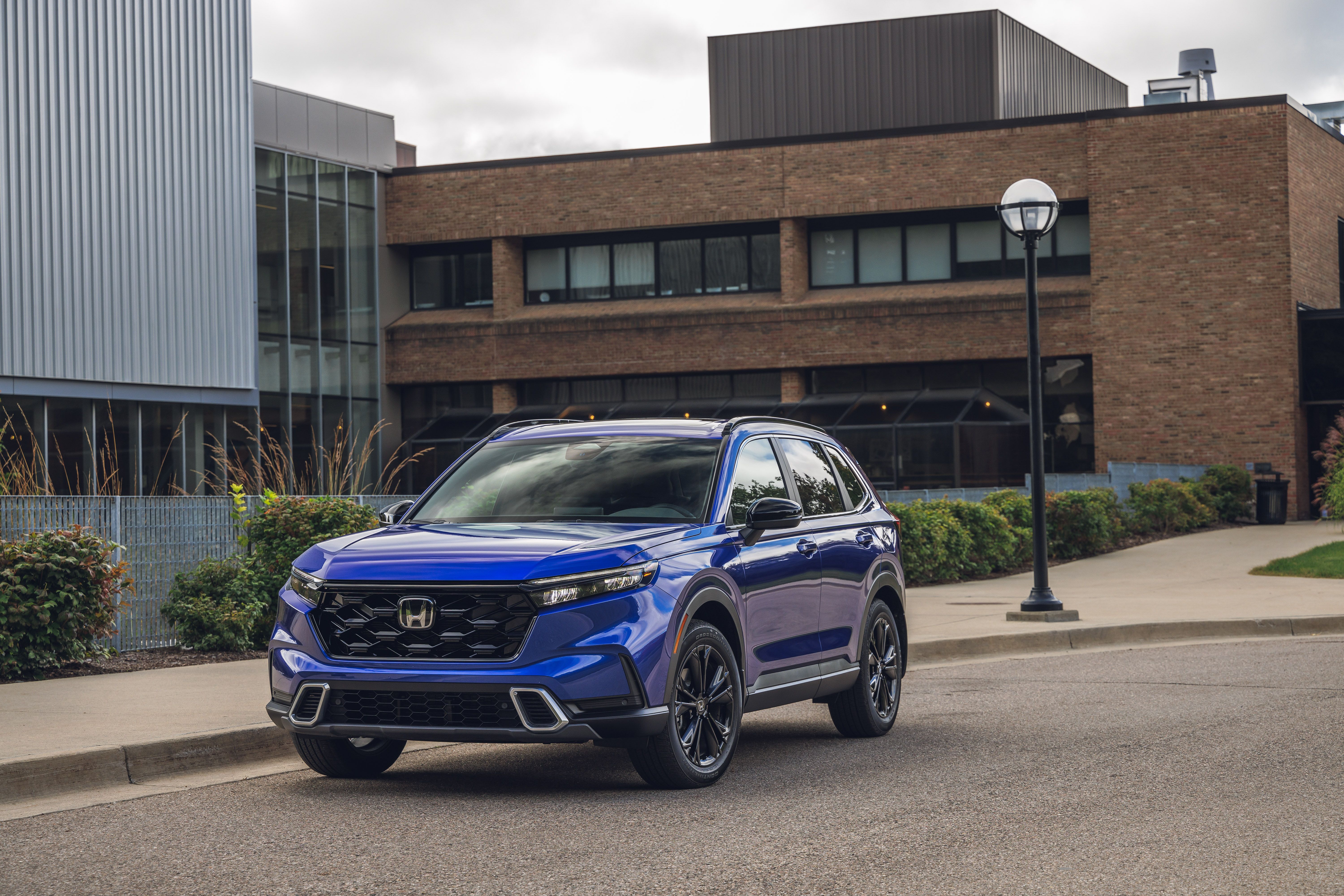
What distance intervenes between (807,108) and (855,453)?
39.9 feet

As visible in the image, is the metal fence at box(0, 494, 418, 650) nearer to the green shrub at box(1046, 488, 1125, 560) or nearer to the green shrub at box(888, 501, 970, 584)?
the green shrub at box(888, 501, 970, 584)

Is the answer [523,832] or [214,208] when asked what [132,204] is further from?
[523,832]

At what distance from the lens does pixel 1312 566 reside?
2133 cm

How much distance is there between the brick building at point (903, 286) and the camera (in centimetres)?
3638

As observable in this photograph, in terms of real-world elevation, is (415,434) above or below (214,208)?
below

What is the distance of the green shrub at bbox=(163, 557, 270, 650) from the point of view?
13234mm

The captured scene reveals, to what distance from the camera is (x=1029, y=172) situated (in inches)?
1497

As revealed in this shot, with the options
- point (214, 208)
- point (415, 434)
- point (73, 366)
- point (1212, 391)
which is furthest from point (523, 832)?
point (415, 434)

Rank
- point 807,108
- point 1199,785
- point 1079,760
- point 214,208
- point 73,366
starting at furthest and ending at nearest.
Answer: point 807,108, point 214,208, point 73,366, point 1079,760, point 1199,785

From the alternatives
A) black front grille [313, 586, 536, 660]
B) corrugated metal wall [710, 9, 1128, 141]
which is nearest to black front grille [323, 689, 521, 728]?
black front grille [313, 586, 536, 660]

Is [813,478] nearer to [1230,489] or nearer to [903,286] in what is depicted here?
[1230,489]

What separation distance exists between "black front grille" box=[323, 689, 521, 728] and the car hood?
507 millimetres

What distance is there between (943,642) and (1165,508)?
17.6 meters

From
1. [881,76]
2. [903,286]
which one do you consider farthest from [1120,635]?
[881,76]
